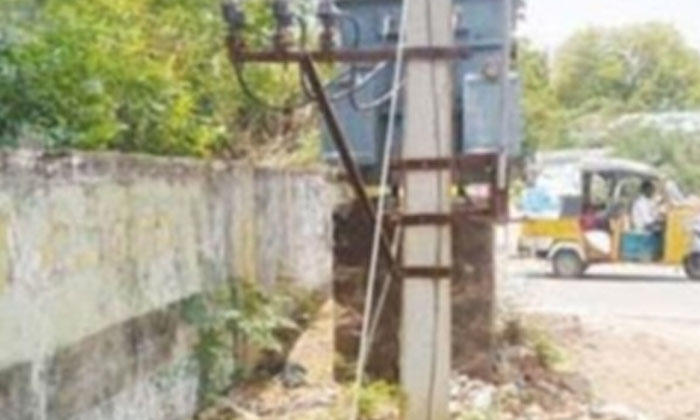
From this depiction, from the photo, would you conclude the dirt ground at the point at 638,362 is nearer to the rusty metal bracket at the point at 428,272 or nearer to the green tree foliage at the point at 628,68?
the rusty metal bracket at the point at 428,272

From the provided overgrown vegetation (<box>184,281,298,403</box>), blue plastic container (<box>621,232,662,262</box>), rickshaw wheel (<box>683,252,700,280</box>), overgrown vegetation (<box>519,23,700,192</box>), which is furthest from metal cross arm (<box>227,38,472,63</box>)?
overgrown vegetation (<box>519,23,700,192</box>)

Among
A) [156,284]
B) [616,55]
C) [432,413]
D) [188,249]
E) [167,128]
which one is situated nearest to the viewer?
[432,413]

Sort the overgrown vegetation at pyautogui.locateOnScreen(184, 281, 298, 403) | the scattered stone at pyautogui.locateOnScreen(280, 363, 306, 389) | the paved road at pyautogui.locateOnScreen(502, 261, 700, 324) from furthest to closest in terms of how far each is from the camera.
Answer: the paved road at pyautogui.locateOnScreen(502, 261, 700, 324) → the scattered stone at pyautogui.locateOnScreen(280, 363, 306, 389) → the overgrown vegetation at pyautogui.locateOnScreen(184, 281, 298, 403)

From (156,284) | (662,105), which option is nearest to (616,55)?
(662,105)

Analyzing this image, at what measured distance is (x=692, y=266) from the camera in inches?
683

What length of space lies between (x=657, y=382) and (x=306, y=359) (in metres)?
2.22

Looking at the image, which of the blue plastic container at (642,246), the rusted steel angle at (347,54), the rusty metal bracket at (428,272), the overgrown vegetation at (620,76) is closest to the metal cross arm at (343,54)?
the rusted steel angle at (347,54)

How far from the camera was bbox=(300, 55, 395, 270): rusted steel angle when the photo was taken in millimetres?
4492

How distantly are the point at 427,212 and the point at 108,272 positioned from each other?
3.86 feet

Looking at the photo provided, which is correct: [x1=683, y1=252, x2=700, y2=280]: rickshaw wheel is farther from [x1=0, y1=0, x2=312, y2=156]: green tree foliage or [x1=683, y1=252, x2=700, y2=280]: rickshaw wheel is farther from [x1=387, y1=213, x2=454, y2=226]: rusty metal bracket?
[x1=387, y1=213, x2=454, y2=226]: rusty metal bracket

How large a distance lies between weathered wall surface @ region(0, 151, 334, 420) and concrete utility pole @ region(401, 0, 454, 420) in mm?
1020

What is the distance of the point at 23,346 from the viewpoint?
11.9 ft

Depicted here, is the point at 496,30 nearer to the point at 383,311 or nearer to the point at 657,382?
the point at 383,311

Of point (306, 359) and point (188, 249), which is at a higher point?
point (188, 249)
